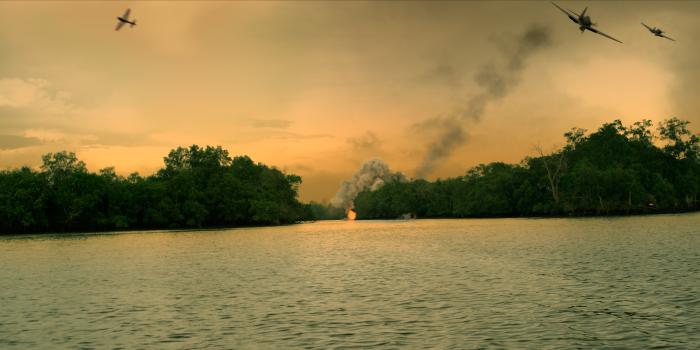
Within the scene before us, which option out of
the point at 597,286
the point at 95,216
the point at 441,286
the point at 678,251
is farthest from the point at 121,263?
the point at 95,216

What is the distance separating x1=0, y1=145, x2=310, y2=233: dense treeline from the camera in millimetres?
137875

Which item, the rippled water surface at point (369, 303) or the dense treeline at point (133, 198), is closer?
the rippled water surface at point (369, 303)

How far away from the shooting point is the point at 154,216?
6545 inches

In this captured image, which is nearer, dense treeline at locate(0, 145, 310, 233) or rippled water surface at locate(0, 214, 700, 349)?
rippled water surface at locate(0, 214, 700, 349)

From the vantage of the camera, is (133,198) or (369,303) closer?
(369,303)

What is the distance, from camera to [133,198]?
163 m

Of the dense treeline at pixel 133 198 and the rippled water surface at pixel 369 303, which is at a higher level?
the dense treeline at pixel 133 198

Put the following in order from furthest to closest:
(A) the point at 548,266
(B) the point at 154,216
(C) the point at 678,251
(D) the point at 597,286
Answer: (B) the point at 154,216
(C) the point at 678,251
(A) the point at 548,266
(D) the point at 597,286

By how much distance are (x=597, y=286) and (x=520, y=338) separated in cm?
1375

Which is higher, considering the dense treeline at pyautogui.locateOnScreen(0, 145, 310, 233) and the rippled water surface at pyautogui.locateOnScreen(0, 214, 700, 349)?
the dense treeline at pyautogui.locateOnScreen(0, 145, 310, 233)

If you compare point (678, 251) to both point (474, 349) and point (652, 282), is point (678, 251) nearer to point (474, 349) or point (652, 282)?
point (652, 282)

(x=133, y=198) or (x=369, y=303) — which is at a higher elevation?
(x=133, y=198)

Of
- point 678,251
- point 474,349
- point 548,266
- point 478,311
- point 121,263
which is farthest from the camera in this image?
point 121,263

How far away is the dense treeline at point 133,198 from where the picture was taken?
138m
